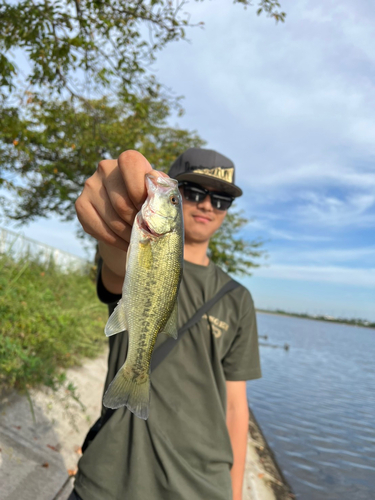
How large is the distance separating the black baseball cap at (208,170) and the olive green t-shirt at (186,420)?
26.5 inches

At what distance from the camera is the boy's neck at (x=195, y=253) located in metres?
3.14

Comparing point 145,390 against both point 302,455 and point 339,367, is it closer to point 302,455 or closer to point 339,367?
point 302,455

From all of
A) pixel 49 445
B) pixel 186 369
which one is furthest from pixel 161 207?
pixel 49 445

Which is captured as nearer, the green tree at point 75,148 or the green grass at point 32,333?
the green grass at point 32,333

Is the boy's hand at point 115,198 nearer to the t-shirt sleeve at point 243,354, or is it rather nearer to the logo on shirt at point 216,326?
the logo on shirt at point 216,326

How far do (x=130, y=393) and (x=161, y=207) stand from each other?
32.0 inches

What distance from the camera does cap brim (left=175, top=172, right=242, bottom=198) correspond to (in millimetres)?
3064

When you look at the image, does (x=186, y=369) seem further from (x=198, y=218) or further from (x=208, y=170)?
(x=208, y=170)

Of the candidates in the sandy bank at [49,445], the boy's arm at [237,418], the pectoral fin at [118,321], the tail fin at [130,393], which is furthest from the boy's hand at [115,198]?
the sandy bank at [49,445]

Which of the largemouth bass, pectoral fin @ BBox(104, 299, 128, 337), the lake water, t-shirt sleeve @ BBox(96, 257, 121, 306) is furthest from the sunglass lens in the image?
the lake water

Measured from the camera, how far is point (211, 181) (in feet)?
10.2

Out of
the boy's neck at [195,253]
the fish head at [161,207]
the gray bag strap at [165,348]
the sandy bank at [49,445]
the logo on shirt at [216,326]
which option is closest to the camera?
the fish head at [161,207]

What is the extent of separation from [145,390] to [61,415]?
173 inches

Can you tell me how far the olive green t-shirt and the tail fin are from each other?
730 mm
